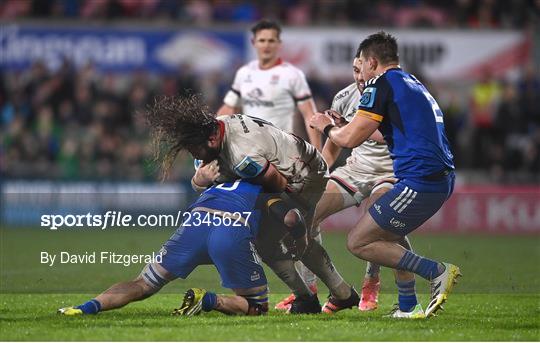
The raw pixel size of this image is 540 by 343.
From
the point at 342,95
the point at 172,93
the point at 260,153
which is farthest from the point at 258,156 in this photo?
the point at 172,93

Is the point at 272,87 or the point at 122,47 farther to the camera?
the point at 122,47

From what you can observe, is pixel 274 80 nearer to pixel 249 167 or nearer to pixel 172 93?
pixel 249 167

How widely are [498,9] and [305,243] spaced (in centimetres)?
1615

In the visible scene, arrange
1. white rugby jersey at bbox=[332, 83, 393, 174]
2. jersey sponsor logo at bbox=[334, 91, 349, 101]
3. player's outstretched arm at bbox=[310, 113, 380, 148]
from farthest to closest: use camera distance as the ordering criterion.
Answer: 1. jersey sponsor logo at bbox=[334, 91, 349, 101]
2. white rugby jersey at bbox=[332, 83, 393, 174]
3. player's outstretched arm at bbox=[310, 113, 380, 148]

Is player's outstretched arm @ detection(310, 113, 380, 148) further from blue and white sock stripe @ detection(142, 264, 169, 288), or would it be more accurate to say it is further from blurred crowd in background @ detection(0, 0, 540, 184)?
blurred crowd in background @ detection(0, 0, 540, 184)

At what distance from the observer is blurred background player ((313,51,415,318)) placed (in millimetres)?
9766

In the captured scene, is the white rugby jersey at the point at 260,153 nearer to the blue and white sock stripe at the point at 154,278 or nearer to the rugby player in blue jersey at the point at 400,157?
the rugby player in blue jersey at the point at 400,157

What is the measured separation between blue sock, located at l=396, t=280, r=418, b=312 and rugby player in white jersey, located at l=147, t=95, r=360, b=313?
1.92ft

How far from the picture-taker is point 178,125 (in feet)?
27.7

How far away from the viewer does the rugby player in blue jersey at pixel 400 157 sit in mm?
8453

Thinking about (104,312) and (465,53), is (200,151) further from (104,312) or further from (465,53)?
(465,53)

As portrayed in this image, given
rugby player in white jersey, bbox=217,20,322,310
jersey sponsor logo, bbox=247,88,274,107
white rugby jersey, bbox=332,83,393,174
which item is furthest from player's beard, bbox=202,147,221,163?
jersey sponsor logo, bbox=247,88,274,107

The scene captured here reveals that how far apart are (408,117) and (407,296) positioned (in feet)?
5.10

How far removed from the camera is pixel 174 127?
848cm
